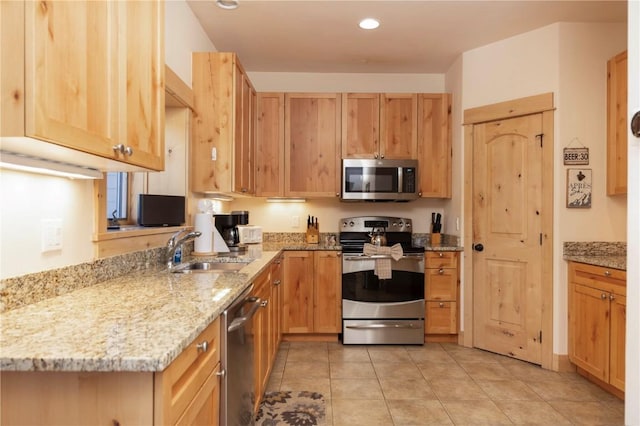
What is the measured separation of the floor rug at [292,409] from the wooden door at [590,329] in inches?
72.0

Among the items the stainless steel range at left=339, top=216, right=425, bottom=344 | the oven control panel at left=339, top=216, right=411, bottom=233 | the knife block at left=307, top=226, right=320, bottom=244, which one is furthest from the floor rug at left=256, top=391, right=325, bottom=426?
the oven control panel at left=339, top=216, right=411, bottom=233

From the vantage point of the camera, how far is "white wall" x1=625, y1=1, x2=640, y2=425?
170 cm

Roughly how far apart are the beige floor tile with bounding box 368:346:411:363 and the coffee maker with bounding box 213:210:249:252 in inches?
55.7

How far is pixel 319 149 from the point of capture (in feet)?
12.6

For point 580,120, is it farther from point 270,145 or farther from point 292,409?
point 292,409

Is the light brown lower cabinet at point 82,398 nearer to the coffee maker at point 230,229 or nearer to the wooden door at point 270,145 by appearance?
the coffee maker at point 230,229

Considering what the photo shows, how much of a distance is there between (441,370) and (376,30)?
8.89 feet

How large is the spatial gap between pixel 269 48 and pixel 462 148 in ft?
6.44

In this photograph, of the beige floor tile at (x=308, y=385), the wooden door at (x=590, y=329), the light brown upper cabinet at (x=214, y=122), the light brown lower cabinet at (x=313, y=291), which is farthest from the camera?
the light brown lower cabinet at (x=313, y=291)

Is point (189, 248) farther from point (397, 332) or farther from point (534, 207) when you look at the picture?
point (534, 207)

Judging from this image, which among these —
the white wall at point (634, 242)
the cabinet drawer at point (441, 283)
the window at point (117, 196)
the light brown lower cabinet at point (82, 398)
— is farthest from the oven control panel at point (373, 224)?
the light brown lower cabinet at point (82, 398)

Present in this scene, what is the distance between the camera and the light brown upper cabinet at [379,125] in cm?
384

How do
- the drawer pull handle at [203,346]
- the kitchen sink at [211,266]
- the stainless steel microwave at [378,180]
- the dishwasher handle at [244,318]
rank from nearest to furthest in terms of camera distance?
1. the drawer pull handle at [203,346]
2. the dishwasher handle at [244,318]
3. the kitchen sink at [211,266]
4. the stainless steel microwave at [378,180]

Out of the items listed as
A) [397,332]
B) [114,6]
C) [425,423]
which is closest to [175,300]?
[114,6]
